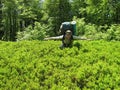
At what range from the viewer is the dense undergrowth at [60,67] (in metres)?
10.2

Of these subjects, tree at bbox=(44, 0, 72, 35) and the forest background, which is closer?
the forest background

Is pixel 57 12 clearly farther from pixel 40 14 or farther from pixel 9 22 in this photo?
pixel 9 22

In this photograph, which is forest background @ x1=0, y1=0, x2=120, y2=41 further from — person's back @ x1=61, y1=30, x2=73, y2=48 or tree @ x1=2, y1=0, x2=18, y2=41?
person's back @ x1=61, y1=30, x2=73, y2=48

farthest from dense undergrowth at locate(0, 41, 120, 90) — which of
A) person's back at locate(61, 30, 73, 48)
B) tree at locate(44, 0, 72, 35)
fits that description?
tree at locate(44, 0, 72, 35)

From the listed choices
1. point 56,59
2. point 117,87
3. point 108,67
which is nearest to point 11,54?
point 56,59

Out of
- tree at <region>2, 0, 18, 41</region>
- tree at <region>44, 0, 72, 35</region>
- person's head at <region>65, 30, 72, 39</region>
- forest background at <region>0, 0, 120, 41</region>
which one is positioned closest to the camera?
person's head at <region>65, 30, 72, 39</region>

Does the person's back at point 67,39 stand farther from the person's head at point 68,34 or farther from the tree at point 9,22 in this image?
the tree at point 9,22

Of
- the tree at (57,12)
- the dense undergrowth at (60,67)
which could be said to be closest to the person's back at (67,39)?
the dense undergrowth at (60,67)

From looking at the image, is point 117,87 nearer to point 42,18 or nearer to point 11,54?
point 11,54

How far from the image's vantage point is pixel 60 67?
11.9 m

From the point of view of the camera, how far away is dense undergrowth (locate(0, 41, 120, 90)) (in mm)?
10227

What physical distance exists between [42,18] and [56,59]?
A: 3950cm

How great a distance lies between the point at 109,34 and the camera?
27.2 meters

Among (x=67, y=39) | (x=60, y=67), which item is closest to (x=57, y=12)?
(x=67, y=39)
